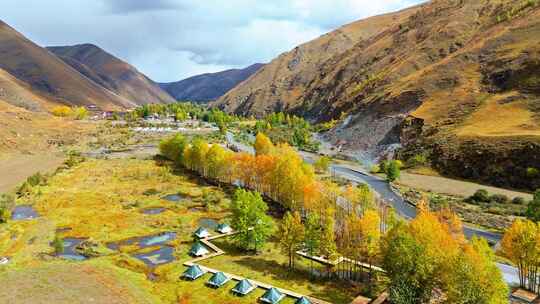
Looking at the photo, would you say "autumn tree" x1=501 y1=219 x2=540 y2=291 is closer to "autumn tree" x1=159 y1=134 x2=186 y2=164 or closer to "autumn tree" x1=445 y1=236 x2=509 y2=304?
"autumn tree" x1=445 y1=236 x2=509 y2=304

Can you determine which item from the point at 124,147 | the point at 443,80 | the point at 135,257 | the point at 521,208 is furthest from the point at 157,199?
the point at 443,80

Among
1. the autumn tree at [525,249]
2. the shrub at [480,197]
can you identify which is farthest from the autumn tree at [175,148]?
the autumn tree at [525,249]

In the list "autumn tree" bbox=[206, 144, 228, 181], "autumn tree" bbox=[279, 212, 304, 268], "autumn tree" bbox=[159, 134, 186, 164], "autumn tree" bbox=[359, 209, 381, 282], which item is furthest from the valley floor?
"autumn tree" bbox=[359, 209, 381, 282]

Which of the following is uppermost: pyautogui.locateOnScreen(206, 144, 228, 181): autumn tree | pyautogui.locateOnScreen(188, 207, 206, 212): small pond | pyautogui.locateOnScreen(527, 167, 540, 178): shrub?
pyautogui.locateOnScreen(206, 144, 228, 181): autumn tree

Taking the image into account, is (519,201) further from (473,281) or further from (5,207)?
(5,207)

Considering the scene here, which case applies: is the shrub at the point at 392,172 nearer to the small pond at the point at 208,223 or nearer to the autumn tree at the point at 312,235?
the small pond at the point at 208,223

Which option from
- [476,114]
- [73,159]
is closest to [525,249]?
[476,114]
